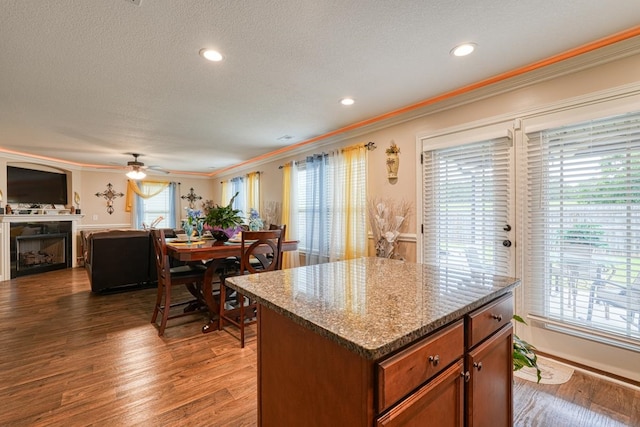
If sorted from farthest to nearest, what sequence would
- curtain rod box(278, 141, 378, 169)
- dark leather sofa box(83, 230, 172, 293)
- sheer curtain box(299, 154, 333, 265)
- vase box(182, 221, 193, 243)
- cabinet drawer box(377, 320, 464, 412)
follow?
sheer curtain box(299, 154, 333, 265)
dark leather sofa box(83, 230, 172, 293)
curtain rod box(278, 141, 378, 169)
vase box(182, 221, 193, 243)
cabinet drawer box(377, 320, 464, 412)

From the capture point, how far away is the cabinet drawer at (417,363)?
788 millimetres

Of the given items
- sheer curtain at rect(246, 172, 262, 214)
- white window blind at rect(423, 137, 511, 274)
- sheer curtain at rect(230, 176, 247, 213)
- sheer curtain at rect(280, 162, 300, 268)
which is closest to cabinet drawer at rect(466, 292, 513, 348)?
white window blind at rect(423, 137, 511, 274)

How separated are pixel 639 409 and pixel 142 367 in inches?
133

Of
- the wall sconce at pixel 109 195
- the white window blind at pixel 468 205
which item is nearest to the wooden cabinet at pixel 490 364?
the white window blind at pixel 468 205

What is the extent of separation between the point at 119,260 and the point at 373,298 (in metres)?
4.46

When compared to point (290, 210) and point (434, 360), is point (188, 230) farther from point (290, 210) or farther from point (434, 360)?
point (434, 360)

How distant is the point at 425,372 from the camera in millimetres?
909

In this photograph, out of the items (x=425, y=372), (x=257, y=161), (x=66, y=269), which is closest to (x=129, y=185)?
(x=66, y=269)

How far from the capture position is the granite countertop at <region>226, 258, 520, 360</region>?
822mm

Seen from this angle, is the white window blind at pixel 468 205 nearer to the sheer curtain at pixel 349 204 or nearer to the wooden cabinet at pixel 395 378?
the sheer curtain at pixel 349 204

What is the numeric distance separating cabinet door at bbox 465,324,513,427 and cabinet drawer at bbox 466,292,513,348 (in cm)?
3

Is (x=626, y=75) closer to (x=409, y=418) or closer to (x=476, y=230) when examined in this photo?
(x=476, y=230)

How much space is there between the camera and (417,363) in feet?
2.88

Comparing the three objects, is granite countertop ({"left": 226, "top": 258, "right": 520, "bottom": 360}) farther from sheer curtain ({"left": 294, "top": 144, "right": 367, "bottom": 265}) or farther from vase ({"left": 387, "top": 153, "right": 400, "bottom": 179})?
sheer curtain ({"left": 294, "top": 144, "right": 367, "bottom": 265})
